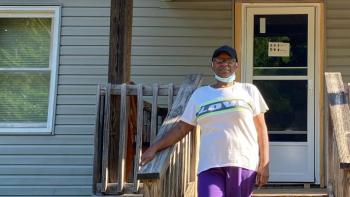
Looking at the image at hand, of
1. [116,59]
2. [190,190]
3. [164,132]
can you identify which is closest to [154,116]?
[116,59]

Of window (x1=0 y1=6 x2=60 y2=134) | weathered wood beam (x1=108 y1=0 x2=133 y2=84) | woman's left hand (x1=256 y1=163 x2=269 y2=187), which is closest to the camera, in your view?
→ woman's left hand (x1=256 y1=163 x2=269 y2=187)

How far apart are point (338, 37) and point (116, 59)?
9.96 feet

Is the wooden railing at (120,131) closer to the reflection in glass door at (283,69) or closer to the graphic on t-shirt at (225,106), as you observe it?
the graphic on t-shirt at (225,106)

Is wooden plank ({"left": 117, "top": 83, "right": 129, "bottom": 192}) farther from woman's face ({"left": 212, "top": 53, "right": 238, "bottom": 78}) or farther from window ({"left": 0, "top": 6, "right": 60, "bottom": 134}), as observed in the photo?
window ({"left": 0, "top": 6, "right": 60, "bottom": 134})

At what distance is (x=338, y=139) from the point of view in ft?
12.1

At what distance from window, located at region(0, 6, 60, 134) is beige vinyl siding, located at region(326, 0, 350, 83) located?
3.39 meters

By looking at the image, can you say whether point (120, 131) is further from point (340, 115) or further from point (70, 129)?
point (70, 129)

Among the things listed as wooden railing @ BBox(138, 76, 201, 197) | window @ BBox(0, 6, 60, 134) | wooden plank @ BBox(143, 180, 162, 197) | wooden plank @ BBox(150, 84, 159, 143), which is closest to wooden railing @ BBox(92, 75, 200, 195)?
wooden plank @ BBox(150, 84, 159, 143)

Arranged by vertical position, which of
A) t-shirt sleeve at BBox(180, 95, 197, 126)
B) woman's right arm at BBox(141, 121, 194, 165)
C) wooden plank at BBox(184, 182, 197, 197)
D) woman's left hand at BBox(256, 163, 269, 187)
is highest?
t-shirt sleeve at BBox(180, 95, 197, 126)

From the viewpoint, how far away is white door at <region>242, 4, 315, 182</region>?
6.60 metres

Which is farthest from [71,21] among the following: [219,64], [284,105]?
[219,64]

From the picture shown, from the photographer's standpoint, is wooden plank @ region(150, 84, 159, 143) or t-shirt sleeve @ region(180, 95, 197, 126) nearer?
t-shirt sleeve @ region(180, 95, 197, 126)

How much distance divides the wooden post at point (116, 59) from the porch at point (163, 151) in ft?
0.04

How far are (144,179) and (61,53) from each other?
4.06m
